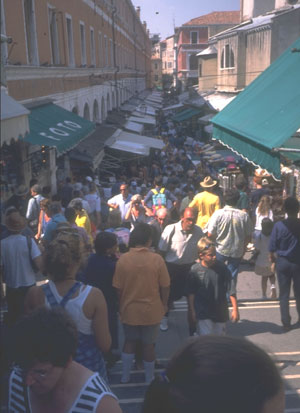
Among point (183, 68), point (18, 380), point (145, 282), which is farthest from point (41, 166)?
point (183, 68)

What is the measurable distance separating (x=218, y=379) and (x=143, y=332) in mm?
3049

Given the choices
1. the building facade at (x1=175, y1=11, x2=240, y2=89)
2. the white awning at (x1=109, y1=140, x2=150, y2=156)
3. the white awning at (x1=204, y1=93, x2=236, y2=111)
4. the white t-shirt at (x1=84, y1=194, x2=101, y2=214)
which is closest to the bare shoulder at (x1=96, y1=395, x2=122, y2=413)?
the white t-shirt at (x1=84, y1=194, x2=101, y2=214)

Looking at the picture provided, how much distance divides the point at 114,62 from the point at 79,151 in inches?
720

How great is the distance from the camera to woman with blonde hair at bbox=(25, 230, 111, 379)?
3109mm

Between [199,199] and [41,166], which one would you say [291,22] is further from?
[199,199]

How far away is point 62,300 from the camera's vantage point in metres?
3.11

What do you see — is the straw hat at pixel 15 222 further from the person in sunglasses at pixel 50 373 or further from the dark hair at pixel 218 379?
the dark hair at pixel 218 379

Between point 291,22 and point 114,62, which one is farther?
point 114,62

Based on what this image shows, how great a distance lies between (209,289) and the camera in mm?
4445

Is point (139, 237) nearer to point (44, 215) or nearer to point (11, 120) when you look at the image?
point (11, 120)

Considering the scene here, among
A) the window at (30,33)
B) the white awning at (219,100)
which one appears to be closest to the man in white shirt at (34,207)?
the window at (30,33)

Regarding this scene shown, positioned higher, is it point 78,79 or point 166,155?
point 78,79

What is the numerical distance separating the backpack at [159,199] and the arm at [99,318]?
5561 millimetres

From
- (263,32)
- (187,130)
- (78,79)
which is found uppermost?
(263,32)
